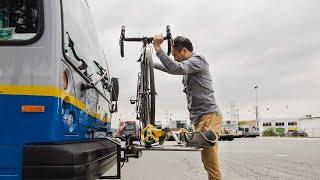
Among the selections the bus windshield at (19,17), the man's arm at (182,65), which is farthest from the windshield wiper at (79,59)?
the man's arm at (182,65)

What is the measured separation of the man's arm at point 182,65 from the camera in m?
4.23

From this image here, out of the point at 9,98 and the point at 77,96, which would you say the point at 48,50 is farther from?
the point at 77,96

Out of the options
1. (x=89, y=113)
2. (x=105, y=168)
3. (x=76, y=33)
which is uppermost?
(x=76, y=33)

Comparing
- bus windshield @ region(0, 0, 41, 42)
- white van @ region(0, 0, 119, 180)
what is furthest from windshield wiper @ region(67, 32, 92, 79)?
bus windshield @ region(0, 0, 41, 42)

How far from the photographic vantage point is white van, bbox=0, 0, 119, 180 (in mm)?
3064

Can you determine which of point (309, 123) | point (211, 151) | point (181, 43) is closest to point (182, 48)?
point (181, 43)

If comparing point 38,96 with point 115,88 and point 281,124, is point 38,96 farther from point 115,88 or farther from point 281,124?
point 281,124

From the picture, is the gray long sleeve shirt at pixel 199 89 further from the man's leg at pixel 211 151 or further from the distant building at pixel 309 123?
the distant building at pixel 309 123

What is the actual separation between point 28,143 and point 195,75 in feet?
7.02

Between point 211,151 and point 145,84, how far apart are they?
1.03 metres

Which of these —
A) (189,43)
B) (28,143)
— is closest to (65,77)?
(28,143)

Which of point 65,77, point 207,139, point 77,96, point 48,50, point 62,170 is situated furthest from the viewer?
point 207,139

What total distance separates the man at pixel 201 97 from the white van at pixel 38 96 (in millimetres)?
1341

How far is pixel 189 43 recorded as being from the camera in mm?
4719
